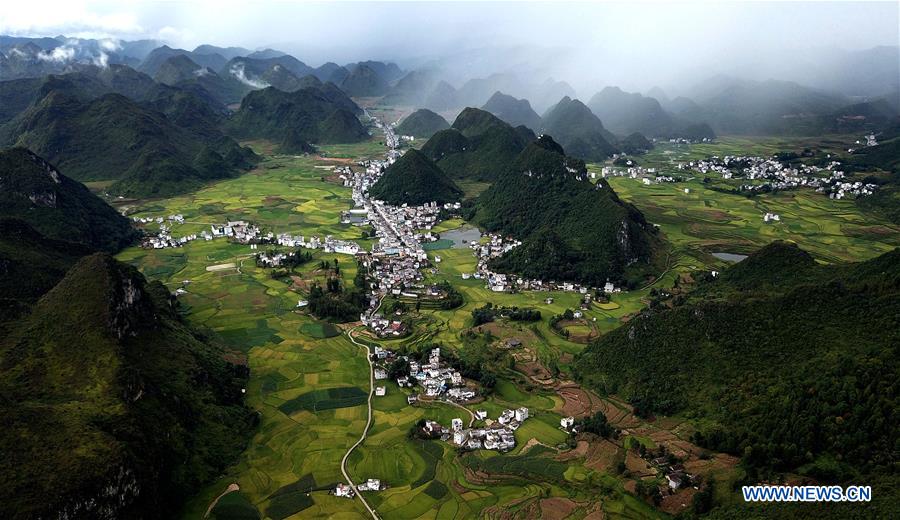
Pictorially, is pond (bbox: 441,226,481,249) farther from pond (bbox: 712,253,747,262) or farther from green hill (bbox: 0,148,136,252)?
green hill (bbox: 0,148,136,252)

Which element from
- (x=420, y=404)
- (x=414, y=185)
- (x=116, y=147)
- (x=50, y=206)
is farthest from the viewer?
(x=116, y=147)

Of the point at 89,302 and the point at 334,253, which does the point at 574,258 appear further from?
the point at 89,302

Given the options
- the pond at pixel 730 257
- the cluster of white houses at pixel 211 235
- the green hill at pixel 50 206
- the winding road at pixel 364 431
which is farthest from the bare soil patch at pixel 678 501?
the green hill at pixel 50 206

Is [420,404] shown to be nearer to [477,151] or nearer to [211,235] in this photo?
[211,235]

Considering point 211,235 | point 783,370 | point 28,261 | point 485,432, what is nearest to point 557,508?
point 485,432

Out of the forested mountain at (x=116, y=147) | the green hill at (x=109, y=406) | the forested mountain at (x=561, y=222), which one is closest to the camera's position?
the green hill at (x=109, y=406)

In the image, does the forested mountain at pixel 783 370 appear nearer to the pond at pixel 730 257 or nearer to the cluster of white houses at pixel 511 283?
the cluster of white houses at pixel 511 283

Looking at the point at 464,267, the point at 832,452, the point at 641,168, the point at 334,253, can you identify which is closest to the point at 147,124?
the point at 334,253
